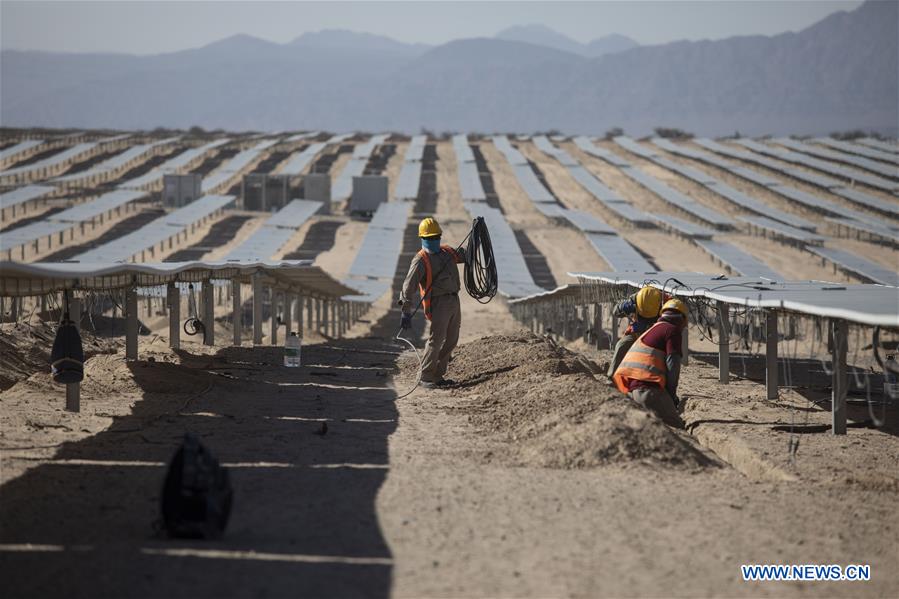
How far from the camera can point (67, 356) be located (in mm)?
8406

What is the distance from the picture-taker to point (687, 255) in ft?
121

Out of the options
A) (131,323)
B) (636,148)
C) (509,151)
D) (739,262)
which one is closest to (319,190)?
(509,151)

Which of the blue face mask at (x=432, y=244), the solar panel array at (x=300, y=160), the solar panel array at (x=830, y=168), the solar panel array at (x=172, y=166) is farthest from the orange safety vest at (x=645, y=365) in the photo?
the solar panel array at (x=172, y=166)

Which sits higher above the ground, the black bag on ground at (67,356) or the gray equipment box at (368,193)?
the gray equipment box at (368,193)

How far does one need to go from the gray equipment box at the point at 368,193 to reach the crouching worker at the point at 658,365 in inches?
1460

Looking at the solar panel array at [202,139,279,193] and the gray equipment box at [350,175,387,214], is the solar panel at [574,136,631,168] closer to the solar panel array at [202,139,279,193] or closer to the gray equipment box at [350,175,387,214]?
the gray equipment box at [350,175,387,214]

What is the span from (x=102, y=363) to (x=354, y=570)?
7.59 metres

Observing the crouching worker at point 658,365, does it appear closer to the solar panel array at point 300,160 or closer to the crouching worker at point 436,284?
the crouching worker at point 436,284

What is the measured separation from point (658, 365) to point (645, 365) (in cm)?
10

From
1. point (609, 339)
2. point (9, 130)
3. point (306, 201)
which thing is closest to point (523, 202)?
point (306, 201)

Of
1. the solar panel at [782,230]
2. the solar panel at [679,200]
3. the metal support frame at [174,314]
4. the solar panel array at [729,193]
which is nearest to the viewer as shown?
the metal support frame at [174,314]

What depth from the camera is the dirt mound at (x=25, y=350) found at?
1159 cm

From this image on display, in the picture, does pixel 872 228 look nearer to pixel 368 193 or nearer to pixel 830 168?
pixel 830 168

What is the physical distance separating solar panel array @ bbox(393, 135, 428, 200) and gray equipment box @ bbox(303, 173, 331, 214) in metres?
3.23
